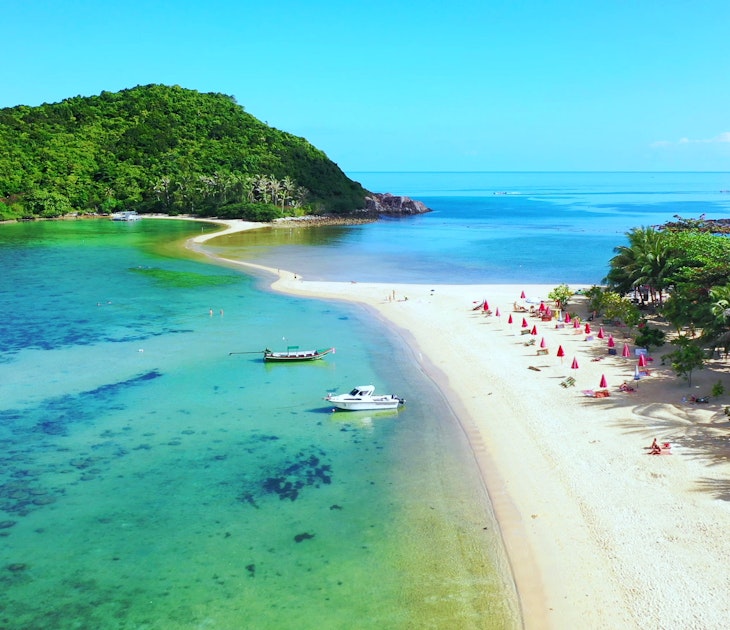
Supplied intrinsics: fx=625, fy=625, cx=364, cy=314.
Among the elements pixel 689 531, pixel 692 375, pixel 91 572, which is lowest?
pixel 91 572

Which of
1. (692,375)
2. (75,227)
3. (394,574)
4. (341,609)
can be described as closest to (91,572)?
(341,609)

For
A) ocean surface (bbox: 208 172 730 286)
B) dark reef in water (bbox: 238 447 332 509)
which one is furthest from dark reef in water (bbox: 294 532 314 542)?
ocean surface (bbox: 208 172 730 286)

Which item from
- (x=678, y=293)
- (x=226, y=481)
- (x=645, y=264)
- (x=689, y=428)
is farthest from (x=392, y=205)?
(x=226, y=481)

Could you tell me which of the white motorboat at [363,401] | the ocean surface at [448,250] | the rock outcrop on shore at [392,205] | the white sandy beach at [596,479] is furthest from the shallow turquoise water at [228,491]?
the rock outcrop on shore at [392,205]

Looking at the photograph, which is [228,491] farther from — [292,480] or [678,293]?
[678,293]

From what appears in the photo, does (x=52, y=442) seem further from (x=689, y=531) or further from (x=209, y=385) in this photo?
(x=689, y=531)

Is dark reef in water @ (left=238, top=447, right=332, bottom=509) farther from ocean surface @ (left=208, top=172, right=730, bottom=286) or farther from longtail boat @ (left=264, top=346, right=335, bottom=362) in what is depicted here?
ocean surface @ (left=208, top=172, right=730, bottom=286)
